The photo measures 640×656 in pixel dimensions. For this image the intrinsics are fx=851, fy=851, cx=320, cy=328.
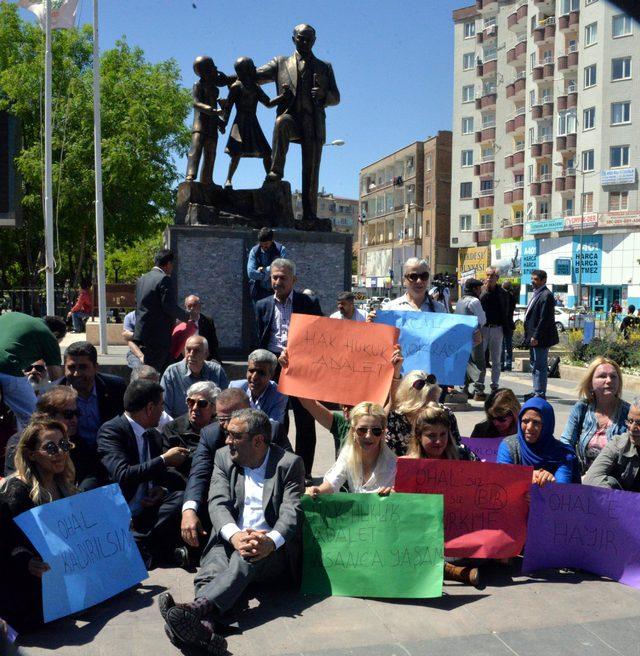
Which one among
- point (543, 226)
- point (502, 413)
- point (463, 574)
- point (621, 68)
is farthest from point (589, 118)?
point (463, 574)

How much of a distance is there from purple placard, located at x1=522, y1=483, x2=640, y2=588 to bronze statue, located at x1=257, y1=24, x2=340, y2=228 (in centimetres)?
794

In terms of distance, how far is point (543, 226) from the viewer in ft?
176

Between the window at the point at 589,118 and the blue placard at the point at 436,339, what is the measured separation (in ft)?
155

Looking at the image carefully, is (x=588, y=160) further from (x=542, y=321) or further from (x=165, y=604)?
(x=165, y=604)

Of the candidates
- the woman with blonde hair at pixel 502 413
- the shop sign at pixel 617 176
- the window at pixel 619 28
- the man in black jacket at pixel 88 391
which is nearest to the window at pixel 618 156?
the shop sign at pixel 617 176

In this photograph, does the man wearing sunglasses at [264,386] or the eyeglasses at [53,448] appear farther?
the man wearing sunglasses at [264,386]

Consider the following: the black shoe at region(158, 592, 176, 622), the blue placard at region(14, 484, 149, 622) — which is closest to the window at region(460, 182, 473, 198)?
the blue placard at region(14, 484, 149, 622)

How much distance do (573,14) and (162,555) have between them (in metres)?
53.2

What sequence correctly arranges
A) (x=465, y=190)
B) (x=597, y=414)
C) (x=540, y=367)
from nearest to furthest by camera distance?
(x=597, y=414), (x=540, y=367), (x=465, y=190)

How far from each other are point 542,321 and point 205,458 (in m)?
6.94

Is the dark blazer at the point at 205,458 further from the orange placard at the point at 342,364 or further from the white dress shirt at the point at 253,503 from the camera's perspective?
the orange placard at the point at 342,364

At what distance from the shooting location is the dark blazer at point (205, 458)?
4.94m

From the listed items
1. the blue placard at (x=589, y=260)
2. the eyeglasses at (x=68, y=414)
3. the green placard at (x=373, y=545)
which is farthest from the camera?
the blue placard at (x=589, y=260)

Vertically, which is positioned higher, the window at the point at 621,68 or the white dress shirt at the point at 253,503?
the window at the point at 621,68
